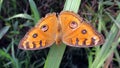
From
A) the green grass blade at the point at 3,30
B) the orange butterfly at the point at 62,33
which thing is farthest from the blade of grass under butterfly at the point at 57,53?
the green grass blade at the point at 3,30

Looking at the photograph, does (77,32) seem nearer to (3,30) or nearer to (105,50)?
(105,50)

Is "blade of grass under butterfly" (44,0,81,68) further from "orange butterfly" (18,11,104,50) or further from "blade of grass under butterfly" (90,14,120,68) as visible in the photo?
"blade of grass under butterfly" (90,14,120,68)

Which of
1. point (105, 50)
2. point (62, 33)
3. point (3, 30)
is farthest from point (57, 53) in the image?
point (3, 30)

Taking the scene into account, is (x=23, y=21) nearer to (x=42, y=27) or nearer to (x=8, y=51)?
(x=8, y=51)

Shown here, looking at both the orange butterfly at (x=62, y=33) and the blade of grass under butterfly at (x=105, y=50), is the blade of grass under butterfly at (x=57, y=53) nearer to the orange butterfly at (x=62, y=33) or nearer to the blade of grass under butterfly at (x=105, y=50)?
the orange butterfly at (x=62, y=33)

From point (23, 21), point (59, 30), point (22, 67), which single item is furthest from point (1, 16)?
point (59, 30)

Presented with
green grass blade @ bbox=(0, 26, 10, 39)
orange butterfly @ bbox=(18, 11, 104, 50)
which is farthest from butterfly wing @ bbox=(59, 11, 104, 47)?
green grass blade @ bbox=(0, 26, 10, 39)

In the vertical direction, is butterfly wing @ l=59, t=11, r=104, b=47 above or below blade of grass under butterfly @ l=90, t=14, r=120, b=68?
above
